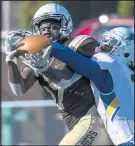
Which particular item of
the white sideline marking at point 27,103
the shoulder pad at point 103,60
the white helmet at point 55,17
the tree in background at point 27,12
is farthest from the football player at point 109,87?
the tree in background at point 27,12

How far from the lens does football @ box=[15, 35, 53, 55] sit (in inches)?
139

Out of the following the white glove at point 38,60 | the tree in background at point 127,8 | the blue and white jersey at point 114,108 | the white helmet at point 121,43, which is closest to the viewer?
the white glove at point 38,60

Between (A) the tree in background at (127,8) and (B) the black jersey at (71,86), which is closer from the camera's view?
(B) the black jersey at (71,86)

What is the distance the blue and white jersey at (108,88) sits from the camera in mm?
3670

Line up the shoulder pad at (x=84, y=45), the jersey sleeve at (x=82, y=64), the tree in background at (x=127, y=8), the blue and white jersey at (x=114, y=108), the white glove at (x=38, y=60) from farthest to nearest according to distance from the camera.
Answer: the tree in background at (x=127, y=8)
the blue and white jersey at (x=114, y=108)
the shoulder pad at (x=84, y=45)
the jersey sleeve at (x=82, y=64)
the white glove at (x=38, y=60)

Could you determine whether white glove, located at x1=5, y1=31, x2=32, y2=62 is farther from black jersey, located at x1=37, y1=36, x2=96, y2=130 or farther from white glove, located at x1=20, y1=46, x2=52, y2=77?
black jersey, located at x1=37, y1=36, x2=96, y2=130

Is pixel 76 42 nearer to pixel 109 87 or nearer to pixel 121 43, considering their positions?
pixel 109 87

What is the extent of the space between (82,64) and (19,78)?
360 mm

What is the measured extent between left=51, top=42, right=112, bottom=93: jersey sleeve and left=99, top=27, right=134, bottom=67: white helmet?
885 mm

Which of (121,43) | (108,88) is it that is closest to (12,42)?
(108,88)

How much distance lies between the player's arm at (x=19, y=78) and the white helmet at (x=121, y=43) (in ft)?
3.06

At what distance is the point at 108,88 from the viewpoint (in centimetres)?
391

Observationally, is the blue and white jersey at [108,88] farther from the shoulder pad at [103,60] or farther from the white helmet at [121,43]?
the white helmet at [121,43]

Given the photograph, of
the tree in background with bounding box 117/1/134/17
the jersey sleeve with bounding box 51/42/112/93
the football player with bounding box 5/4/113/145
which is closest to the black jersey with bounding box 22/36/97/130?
the football player with bounding box 5/4/113/145
